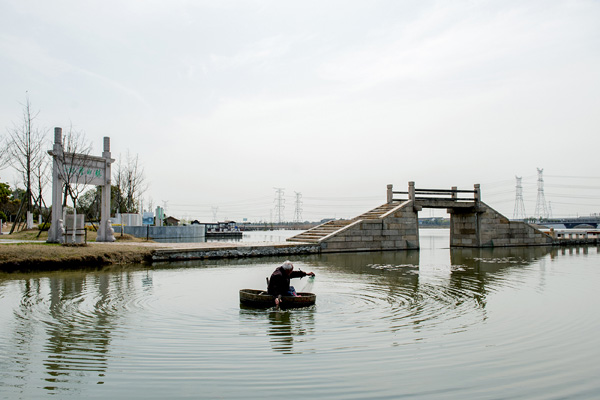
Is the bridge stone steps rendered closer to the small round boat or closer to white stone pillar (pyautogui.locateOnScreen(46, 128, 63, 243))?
white stone pillar (pyautogui.locateOnScreen(46, 128, 63, 243))

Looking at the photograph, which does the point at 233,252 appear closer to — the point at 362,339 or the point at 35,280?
the point at 35,280

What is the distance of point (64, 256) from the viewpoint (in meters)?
18.3

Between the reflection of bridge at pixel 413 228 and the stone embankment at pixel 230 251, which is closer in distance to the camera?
the stone embankment at pixel 230 251

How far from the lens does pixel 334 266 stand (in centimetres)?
2059

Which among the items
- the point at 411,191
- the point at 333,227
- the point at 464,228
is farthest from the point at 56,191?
the point at 464,228

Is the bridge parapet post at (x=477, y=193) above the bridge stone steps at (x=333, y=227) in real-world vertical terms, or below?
above

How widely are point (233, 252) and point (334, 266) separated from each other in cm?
609

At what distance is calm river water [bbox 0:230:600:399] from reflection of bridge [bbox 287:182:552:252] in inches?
603

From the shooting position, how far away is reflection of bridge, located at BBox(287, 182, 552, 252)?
29880 millimetres

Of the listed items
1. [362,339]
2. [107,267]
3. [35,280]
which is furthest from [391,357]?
[107,267]

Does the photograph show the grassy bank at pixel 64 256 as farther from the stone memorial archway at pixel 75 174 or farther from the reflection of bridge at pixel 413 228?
the reflection of bridge at pixel 413 228

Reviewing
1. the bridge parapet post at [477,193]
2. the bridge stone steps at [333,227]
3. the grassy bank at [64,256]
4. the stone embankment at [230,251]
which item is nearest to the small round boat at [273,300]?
the grassy bank at [64,256]

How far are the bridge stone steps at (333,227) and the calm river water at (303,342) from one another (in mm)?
15586

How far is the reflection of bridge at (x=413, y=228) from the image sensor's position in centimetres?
2988
